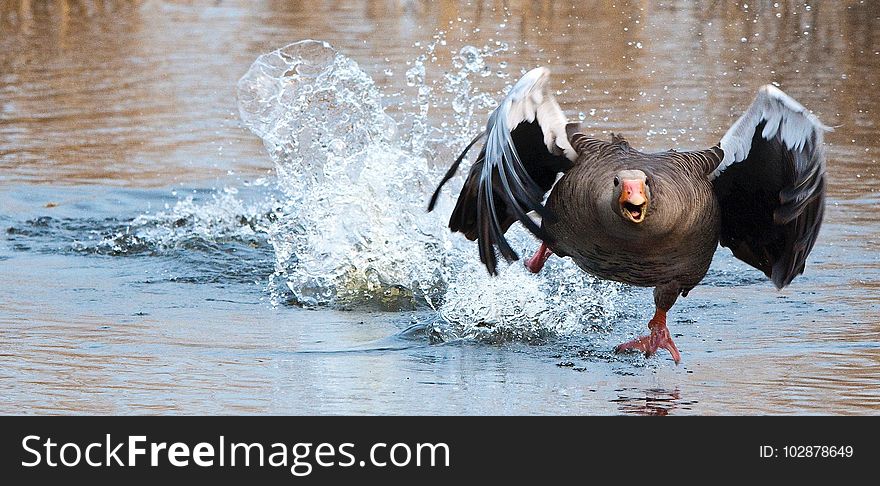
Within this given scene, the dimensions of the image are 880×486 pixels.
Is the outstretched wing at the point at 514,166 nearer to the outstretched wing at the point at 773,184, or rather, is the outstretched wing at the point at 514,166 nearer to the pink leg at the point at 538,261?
the pink leg at the point at 538,261

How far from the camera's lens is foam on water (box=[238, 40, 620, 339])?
24.2 feet

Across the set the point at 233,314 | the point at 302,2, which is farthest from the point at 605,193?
the point at 302,2

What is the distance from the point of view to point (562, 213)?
21.0ft

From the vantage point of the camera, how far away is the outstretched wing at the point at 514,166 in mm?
6371

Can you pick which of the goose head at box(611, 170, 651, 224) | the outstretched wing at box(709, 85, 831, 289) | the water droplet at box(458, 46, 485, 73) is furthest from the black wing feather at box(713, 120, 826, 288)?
the water droplet at box(458, 46, 485, 73)

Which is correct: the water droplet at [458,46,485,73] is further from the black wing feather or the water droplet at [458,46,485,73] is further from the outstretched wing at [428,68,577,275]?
the black wing feather

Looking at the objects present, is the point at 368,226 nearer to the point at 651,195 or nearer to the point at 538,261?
the point at 538,261

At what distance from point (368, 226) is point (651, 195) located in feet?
9.29

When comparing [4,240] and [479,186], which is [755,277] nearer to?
[479,186]

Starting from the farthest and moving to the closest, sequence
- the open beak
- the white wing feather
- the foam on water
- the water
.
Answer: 1. the foam on water
2. the white wing feather
3. the water
4. the open beak

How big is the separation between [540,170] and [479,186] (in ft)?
1.56

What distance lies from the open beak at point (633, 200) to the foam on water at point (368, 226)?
144 centimetres

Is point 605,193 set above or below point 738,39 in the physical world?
above

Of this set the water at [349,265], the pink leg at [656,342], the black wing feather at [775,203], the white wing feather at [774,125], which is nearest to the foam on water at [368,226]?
the water at [349,265]
